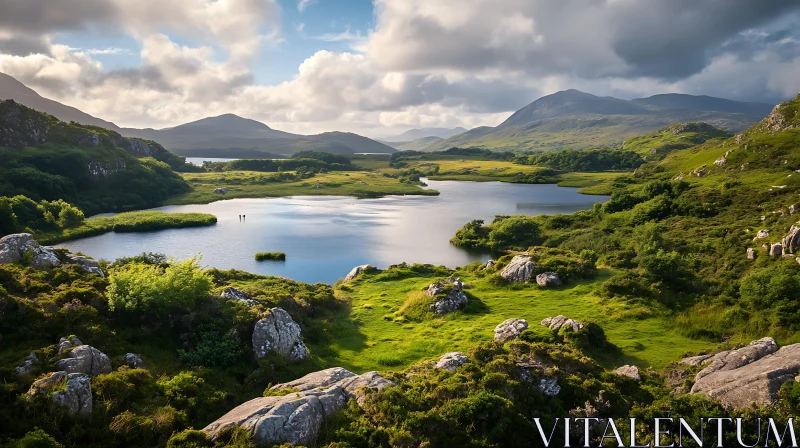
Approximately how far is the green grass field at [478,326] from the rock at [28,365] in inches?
539

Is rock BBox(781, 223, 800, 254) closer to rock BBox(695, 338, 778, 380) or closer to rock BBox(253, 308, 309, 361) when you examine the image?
rock BBox(695, 338, 778, 380)

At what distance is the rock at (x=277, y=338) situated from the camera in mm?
23975

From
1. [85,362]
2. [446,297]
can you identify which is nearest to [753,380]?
[446,297]

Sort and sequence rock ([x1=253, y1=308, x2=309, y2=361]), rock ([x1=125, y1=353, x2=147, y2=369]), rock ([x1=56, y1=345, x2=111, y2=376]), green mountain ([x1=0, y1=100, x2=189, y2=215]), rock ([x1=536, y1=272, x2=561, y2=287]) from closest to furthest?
rock ([x1=56, y1=345, x2=111, y2=376]), rock ([x1=125, y1=353, x2=147, y2=369]), rock ([x1=253, y1=308, x2=309, y2=361]), rock ([x1=536, y1=272, x2=561, y2=287]), green mountain ([x1=0, y1=100, x2=189, y2=215])

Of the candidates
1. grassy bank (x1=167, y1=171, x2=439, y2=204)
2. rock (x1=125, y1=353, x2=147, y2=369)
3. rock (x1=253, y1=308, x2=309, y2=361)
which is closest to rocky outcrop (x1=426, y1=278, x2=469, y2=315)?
rock (x1=253, y1=308, x2=309, y2=361)

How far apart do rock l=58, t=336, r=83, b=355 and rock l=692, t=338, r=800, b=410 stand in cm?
2789

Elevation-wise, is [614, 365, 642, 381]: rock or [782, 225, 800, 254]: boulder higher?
[782, 225, 800, 254]: boulder

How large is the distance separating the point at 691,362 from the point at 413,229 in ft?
244

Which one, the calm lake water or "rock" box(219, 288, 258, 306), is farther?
the calm lake water

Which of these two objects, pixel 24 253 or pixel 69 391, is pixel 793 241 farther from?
pixel 24 253

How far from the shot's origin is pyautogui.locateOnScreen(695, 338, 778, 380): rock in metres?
19.5

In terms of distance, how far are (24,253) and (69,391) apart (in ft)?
75.2

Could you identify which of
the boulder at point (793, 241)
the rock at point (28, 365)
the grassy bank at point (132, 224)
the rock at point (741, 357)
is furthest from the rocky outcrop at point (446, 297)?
the grassy bank at point (132, 224)

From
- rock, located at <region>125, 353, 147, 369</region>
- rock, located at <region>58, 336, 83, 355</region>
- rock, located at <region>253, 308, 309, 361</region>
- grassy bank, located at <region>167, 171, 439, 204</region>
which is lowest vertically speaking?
rock, located at <region>253, 308, 309, 361</region>
